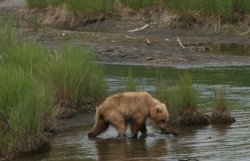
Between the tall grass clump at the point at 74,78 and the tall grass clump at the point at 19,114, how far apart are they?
6.28 feet

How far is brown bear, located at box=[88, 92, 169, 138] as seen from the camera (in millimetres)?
11627

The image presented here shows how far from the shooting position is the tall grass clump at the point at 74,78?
517 inches

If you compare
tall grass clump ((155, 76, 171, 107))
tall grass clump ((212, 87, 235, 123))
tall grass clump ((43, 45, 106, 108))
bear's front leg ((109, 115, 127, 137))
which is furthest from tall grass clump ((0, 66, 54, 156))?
tall grass clump ((212, 87, 235, 123))

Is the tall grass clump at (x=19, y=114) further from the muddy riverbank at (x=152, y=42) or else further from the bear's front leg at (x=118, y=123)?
the muddy riverbank at (x=152, y=42)

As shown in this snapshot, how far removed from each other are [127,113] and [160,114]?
19.5 inches

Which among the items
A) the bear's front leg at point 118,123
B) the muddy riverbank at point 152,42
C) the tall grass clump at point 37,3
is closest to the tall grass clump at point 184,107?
the bear's front leg at point 118,123

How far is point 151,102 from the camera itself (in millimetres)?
11828

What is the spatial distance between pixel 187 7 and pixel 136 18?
2.60 meters

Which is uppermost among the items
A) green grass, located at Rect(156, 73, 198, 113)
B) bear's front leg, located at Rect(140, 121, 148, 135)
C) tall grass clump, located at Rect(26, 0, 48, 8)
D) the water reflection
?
tall grass clump, located at Rect(26, 0, 48, 8)

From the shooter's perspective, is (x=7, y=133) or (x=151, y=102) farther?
(x=151, y=102)

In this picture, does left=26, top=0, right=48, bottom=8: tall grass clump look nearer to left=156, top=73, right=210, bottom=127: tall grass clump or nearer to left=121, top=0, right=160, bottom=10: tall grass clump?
left=121, top=0, right=160, bottom=10: tall grass clump

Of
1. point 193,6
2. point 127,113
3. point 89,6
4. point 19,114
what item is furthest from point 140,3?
point 19,114

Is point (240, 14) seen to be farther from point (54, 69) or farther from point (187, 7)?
point (54, 69)

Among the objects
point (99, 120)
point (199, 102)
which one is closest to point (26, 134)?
point (99, 120)
